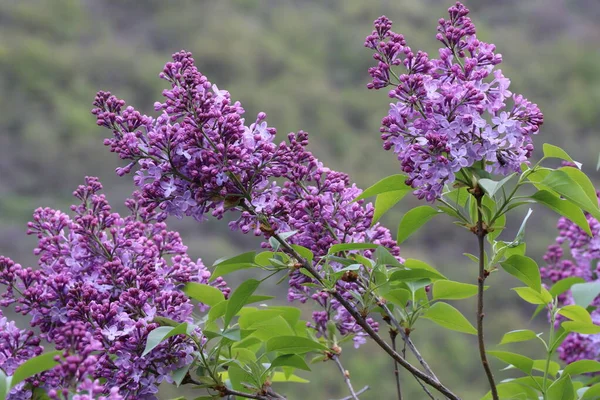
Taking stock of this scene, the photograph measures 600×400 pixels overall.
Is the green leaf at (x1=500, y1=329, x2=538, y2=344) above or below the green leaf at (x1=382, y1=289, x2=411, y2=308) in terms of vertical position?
above

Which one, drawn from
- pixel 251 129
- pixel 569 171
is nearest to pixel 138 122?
pixel 251 129

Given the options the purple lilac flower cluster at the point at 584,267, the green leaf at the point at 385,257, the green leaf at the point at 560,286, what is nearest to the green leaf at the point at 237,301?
Result: the green leaf at the point at 385,257

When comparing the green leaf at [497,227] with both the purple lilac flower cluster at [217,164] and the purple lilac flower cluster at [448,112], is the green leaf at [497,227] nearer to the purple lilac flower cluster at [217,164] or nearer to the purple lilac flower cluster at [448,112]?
the purple lilac flower cluster at [448,112]

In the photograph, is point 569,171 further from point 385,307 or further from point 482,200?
point 385,307

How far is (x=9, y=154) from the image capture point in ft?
28.8

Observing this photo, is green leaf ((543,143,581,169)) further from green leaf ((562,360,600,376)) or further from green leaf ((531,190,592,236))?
green leaf ((562,360,600,376))

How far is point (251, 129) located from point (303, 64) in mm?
9334

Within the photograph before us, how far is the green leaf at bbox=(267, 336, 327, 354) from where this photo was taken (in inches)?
40.7

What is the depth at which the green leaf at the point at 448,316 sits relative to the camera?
111 centimetres

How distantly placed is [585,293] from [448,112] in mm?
346

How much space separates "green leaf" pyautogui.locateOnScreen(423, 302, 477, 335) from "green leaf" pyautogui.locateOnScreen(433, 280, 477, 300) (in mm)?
19

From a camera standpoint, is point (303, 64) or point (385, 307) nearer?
point (385, 307)

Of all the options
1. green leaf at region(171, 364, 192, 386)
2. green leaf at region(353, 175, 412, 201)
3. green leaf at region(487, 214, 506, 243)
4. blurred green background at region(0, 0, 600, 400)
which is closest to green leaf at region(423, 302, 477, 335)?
green leaf at region(487, 214, 506, 243)

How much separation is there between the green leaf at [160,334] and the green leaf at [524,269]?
405mm
